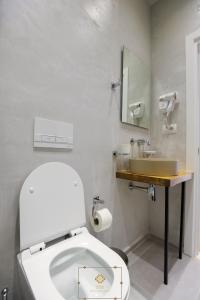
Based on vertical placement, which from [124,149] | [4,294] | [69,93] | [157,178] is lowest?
[4,294]

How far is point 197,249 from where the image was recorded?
4.63 feet

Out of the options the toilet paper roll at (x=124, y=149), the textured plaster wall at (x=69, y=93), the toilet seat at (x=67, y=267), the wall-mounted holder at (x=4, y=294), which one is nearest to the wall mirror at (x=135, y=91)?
the textured plaster wall at (x=69, y=93)

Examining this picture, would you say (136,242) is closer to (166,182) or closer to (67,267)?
(166,182)

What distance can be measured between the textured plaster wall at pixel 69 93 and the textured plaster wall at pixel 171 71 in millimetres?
200

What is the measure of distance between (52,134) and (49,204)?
39 cm

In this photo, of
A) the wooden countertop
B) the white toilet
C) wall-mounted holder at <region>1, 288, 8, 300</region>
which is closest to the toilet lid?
the white toilet

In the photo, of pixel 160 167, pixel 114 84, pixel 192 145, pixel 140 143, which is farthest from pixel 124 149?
pixel 192 145

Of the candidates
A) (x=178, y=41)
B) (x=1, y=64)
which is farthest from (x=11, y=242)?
(x=178, y=41)

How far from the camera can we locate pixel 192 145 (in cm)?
139

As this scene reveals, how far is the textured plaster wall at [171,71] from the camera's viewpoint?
1.46 meters

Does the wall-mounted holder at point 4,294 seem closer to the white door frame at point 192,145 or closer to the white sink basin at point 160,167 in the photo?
the white sink basin at point 160,167

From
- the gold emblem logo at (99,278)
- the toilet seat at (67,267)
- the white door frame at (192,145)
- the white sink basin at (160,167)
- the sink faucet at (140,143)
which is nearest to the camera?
the toilet seat at (67,267)

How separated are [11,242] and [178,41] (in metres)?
2.08

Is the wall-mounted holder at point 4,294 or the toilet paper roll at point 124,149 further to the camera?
the toilet paper roll at point 124,149
